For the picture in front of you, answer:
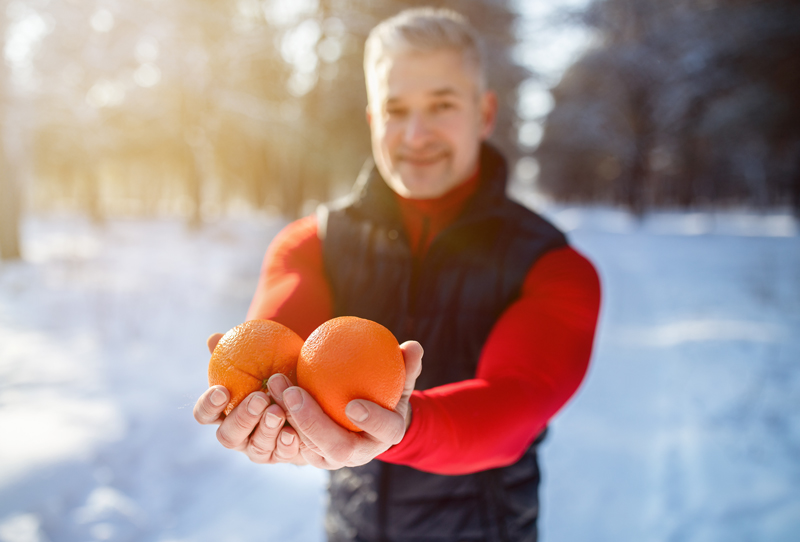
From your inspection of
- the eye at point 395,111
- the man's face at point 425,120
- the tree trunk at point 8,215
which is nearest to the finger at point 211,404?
the man's face at point 425,120

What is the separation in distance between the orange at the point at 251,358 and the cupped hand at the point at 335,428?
0.29 ft

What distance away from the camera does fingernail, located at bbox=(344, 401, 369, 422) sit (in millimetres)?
1048

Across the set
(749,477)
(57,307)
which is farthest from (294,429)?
(57,307)

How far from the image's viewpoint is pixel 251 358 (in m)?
1.17

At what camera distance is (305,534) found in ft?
10.0

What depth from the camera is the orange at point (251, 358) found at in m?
1.16

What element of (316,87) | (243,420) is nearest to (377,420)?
(243,420)

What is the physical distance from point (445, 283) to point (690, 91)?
73.8ft

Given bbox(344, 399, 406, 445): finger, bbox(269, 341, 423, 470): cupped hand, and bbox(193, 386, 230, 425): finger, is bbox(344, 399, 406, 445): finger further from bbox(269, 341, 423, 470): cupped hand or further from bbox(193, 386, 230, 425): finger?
bbox(193, 386, 230, 425): finger

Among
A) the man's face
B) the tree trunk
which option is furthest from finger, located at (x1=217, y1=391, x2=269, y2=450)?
the tree trunk

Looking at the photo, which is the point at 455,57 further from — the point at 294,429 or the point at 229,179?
the point at 229,179

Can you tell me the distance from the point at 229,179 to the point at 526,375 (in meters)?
35.8

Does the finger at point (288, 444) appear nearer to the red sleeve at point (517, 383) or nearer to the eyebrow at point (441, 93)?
the red sleeve at point (517, 383)

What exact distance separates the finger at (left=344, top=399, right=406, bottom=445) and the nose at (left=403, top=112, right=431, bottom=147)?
1251mm
